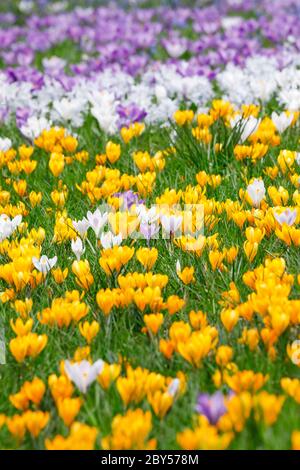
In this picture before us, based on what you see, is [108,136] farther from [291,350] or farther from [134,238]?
[291,350]

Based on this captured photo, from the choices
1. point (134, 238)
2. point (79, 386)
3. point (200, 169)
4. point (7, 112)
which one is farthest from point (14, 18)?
point (79, 386)

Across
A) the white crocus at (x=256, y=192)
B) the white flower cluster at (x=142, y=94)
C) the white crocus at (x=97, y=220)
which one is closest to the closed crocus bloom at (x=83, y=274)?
the white crocus at (x=97, y=220)

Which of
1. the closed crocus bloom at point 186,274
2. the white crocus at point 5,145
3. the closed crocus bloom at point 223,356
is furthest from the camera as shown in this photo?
the white crocus at point 5,145

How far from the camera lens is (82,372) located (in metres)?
2.73

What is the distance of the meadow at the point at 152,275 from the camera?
2600 mm

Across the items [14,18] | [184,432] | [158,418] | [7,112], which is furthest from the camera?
[14,18]

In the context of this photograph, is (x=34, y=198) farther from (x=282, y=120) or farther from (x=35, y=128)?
(x=282, y=120)

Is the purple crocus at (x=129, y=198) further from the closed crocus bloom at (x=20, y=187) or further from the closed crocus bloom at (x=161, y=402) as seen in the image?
the closed crocus bloom at (x=161, y=402)

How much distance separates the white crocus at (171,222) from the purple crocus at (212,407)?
1415mm

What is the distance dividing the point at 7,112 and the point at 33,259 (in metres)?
3.40

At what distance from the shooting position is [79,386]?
9.02 feet

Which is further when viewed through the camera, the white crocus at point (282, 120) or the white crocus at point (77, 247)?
the white crocus at point (282, 120)

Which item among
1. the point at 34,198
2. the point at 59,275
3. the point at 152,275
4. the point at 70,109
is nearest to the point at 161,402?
the point at 152,275

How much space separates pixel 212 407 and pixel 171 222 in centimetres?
147
